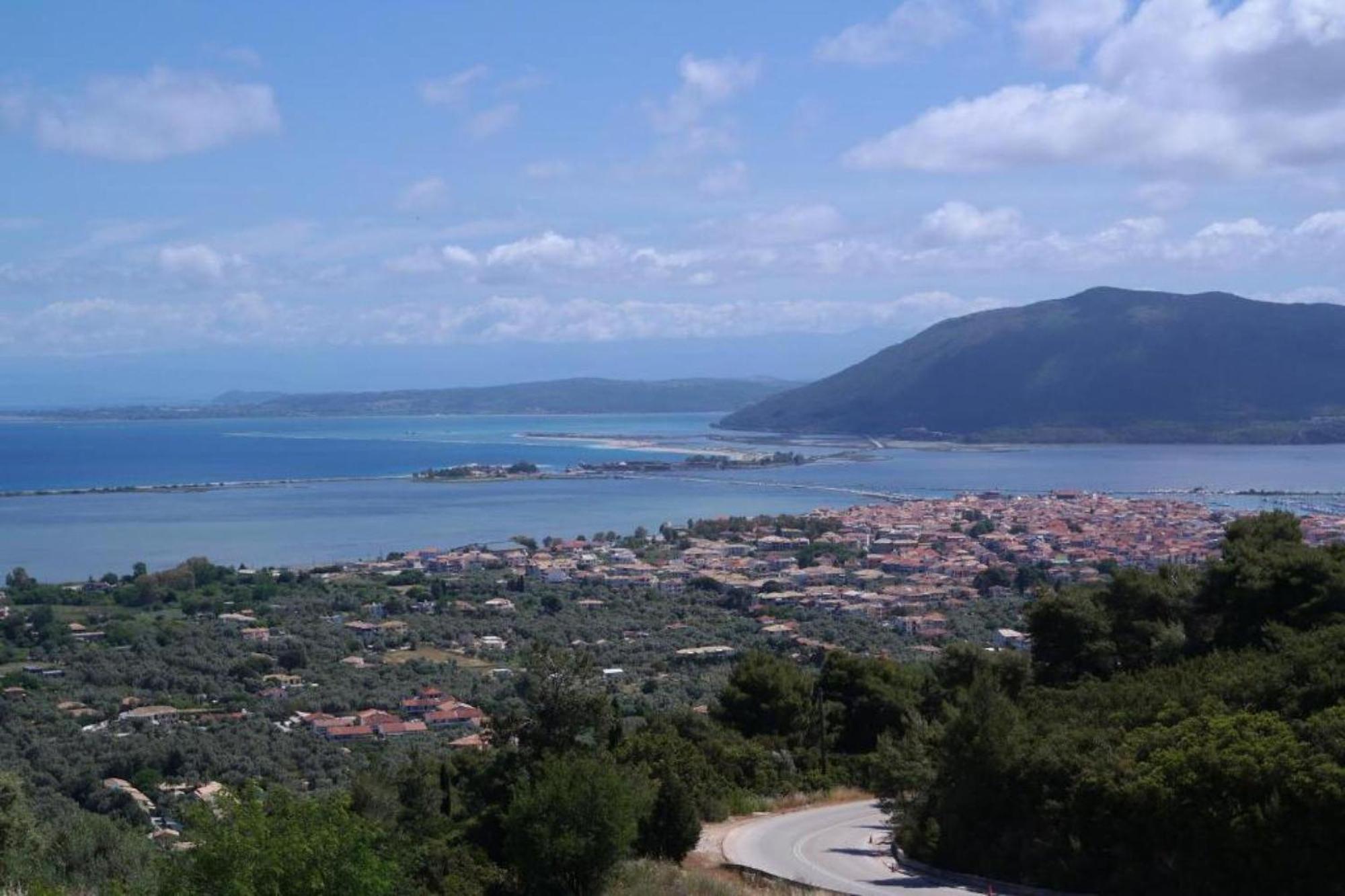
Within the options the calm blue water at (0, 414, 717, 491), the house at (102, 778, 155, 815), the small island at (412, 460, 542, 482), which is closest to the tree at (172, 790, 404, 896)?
the house at (102, 778, 155, 815)

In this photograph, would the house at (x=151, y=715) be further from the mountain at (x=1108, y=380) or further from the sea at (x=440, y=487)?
the mountain at (x=1108, y=380)

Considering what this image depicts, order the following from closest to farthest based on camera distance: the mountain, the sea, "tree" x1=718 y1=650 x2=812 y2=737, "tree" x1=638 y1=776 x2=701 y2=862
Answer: "tree" x1=638 y1=776 x2=701 y2=862 < "tree" x1=718 y1=650 x2=812 y2=737 < the sea < the mountain

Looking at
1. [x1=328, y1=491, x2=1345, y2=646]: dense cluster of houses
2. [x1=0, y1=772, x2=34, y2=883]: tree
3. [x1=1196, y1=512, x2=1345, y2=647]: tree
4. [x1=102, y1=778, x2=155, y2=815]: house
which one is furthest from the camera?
[x1=328, y1=491, x2=1345, y2=646]: dense cluster of houses

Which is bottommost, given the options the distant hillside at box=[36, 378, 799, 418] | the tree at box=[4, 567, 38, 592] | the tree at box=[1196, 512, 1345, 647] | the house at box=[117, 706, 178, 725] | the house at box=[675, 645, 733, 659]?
the house at box=[675, 645, 733, 659]

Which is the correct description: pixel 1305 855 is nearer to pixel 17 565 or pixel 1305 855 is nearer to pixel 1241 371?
pixel 17 565

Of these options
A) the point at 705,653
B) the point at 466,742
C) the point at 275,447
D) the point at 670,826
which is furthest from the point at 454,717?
the point at 275,447

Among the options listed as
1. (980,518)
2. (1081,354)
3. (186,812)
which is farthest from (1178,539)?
(1081,354)

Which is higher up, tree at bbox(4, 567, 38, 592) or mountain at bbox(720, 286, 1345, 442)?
mountain at bbox(720, 286, 1345, 442)

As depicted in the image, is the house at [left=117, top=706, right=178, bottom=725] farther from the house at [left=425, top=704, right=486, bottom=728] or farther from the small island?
the small island
